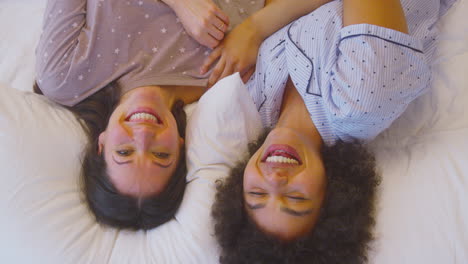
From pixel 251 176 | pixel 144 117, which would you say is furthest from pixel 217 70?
pixel 251 176

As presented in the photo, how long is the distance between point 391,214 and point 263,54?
0.56m

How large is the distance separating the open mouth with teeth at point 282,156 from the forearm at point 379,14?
345 millimetres

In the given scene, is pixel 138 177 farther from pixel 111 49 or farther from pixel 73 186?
pixel 111 49

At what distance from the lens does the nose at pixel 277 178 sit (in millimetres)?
868

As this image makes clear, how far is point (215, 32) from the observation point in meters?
1.12

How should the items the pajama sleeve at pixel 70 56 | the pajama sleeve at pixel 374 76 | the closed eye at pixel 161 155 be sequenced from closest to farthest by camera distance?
the pajama sleeve at pixel 374 76 < the closed eye at pixel 161 155 < the pajama sleeve at pixel 70 56

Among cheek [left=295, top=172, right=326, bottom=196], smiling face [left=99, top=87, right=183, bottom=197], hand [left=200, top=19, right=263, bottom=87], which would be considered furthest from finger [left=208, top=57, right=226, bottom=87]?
cheek [left=295, top=172, right=326, bottom=196]

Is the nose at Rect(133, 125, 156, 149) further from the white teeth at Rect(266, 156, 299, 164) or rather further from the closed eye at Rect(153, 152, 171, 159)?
the white teeth at Rect(266, 156, 299, 164)

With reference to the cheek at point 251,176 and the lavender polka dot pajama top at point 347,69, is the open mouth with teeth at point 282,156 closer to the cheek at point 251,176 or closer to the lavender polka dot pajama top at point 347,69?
the cheek at point 251,176

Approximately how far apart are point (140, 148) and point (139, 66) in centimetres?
30

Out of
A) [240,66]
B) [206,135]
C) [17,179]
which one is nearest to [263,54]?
[240,66]

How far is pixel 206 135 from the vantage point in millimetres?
1062

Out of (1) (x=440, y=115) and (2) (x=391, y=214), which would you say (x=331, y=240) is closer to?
(2) (x=391, y=214)

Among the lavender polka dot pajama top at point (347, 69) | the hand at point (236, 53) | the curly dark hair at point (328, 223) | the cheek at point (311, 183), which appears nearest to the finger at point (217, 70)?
the hand at point (236, 53)
